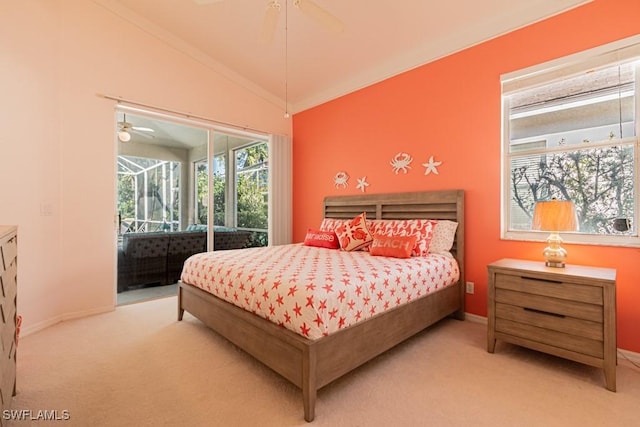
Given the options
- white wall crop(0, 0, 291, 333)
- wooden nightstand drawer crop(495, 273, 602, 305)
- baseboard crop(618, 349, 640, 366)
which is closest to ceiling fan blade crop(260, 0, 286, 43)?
white wall crop(0, 0, 291, 333)

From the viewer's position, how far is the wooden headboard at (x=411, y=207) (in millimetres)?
3203

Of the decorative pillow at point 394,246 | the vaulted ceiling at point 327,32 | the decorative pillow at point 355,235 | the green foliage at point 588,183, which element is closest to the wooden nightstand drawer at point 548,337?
the decorative pillow at point 394,246

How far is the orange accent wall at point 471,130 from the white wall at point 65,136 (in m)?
2.70

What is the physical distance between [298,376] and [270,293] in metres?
0.52

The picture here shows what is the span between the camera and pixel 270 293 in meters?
1.93

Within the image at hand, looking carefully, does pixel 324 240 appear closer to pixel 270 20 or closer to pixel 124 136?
pixel 270 20

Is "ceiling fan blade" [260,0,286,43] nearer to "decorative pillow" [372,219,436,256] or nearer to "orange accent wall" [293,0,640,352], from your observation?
"orange accent wall" [293,0,640,352]

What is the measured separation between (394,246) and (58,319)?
11.7 feet

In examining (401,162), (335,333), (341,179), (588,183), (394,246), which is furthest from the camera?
(341,179)

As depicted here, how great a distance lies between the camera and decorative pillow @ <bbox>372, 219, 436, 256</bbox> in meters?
3.06

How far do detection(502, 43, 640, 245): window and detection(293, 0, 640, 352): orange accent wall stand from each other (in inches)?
5.1

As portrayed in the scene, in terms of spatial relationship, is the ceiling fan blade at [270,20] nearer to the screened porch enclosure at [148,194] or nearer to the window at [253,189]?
the screened porch enclosure at [148,194]

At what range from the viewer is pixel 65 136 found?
312cm

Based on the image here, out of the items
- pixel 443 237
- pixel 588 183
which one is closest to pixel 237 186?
pixel 443 237
